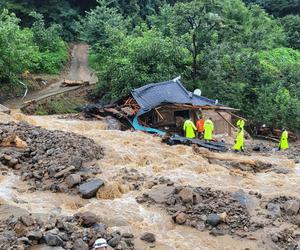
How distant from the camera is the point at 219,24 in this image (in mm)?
31609

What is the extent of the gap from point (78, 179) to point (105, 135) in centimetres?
614

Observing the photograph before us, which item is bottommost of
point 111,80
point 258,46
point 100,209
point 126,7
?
point 100,209

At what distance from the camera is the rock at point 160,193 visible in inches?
563

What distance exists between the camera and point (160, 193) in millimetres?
14609

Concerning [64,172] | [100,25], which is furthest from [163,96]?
[100,25]

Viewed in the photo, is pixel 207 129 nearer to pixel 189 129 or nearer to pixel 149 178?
pixel 189 129

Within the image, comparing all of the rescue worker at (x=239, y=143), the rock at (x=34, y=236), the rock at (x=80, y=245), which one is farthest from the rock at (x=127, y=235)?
the rescue worker at (x=239, y=143)

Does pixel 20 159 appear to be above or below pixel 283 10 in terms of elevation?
below

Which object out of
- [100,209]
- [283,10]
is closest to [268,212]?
[100,209]

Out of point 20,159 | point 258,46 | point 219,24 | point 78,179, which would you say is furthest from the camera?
point 258,46

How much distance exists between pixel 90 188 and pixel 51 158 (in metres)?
2.81

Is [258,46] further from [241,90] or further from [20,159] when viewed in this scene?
[20,159]

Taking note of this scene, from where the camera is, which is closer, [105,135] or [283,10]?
[105,135]

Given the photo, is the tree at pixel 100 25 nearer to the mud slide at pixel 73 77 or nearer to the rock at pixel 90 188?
the mud slide at pixel 73 77
